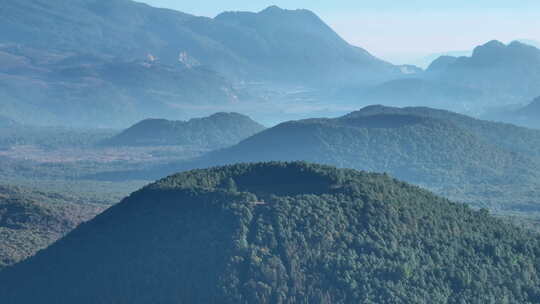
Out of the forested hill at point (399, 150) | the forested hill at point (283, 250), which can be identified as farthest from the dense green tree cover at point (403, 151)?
the forested hill at point (283, 250)

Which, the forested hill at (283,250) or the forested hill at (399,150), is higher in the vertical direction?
the forested hill at (399,150)

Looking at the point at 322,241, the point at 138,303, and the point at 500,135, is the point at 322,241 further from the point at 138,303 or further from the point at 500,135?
the point at 500,135

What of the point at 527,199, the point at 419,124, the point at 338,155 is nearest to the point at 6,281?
the point at 527,199

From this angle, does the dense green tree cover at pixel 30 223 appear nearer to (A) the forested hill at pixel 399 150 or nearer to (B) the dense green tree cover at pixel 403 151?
(B) the dense green tree cover at pixel 403 151

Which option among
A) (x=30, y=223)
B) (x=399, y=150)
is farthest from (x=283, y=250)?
(x=399, y=150)

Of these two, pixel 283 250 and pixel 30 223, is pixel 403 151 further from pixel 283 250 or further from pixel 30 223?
pixel 283 250

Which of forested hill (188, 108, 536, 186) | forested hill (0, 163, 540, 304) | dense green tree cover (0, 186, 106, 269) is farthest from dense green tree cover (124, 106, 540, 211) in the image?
forested hill (0, 163, 540, 304)
